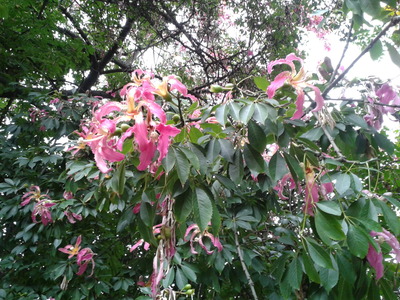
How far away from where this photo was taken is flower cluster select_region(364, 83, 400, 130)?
1.16 metres

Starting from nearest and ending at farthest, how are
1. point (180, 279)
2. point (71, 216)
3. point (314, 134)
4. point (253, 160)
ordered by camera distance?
point (253, 160) → point (314, 134) → point (180, 279) → point (71, 216)

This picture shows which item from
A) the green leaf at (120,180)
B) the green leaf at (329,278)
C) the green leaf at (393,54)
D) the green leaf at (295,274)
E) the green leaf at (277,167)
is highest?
the green leaf at (393,54)

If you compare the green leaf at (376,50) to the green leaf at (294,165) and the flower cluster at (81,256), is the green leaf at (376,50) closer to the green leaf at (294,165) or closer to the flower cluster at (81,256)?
the green leaf at (294,165)

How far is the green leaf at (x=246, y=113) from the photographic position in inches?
32.6

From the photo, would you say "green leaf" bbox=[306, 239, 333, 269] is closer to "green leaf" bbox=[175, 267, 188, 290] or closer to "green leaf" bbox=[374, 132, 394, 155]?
"green leaf" bbox=[374, 132, 394, 155]

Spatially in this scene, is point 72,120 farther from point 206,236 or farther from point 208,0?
point 208,0

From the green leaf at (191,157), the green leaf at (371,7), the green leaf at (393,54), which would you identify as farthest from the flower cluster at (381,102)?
the green leaf at (191,157)

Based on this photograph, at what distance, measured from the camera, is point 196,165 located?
0.78m

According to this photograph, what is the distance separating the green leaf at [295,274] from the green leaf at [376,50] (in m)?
0.65

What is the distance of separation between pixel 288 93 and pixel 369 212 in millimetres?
360

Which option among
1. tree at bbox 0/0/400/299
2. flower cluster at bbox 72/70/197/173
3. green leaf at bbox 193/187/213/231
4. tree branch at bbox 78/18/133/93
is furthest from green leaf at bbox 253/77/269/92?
tree branch at bbox 78/18/133/93

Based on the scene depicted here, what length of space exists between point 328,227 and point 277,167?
0.24m

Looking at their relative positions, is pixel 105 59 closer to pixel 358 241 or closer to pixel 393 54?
pixel 393 54

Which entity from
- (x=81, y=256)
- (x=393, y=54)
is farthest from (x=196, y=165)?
(x=81, y=256)
